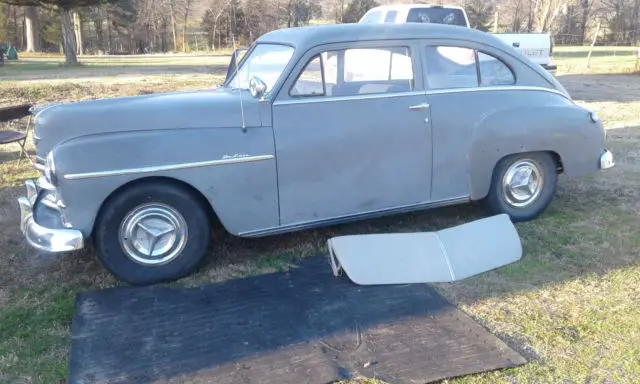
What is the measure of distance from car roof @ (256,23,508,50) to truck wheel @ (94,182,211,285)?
150 centimetres

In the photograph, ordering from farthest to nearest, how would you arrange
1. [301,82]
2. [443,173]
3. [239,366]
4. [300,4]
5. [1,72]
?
1. [300,4]
2. [1,72]
3. [443,173]
4. [301,82]
5. [239,366]

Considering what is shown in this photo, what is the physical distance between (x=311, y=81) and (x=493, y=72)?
1.68 meters

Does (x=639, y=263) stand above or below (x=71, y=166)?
below

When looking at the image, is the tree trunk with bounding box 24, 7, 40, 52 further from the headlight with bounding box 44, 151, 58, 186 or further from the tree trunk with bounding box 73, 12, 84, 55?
the headlight with bounding box 44, 151, 58, 186

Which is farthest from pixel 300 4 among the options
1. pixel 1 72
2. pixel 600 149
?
pixel 600 149

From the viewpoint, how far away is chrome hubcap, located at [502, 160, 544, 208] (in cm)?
490

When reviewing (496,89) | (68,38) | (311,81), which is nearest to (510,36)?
(496,89)

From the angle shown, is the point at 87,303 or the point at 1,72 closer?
the point at 87,303

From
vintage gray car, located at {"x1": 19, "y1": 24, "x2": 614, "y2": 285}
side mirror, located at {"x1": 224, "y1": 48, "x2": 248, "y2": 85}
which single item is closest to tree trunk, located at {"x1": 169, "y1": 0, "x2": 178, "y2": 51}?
side mirror, located at {"x1": 224, "y1": 48, "x2": 248, "y2": 85}

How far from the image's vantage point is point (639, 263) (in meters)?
4.24

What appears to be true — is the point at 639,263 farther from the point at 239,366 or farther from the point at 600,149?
the point at 239,366

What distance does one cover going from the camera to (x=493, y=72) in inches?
189

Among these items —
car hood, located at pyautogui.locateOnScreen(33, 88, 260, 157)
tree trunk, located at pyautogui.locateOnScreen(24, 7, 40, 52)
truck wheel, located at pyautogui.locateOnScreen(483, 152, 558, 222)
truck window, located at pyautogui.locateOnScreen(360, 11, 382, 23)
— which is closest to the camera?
car hood, located at pyautogui.locateOnScreen(33, 88, 260, 157)

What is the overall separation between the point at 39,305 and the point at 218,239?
1484 mm
